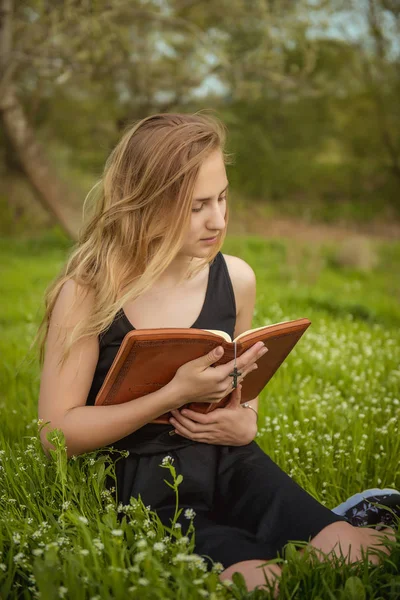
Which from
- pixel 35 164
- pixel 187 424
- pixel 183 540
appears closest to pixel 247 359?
pixel 187 424

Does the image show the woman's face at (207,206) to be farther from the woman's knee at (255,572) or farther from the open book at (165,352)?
the woman's knee at (255,572)

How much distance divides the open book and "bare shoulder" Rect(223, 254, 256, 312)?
15.6 inches

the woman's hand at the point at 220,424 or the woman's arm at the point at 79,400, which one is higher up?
the woman's arm at the point at 79,400

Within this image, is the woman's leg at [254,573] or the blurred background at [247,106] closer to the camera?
the woman's leg at [254,573]

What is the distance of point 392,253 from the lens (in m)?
11.4

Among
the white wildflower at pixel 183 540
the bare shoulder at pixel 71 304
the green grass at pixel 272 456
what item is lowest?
the green grass at pixel 272 456

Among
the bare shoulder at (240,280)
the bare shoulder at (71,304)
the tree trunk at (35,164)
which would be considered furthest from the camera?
the tree trunk at (35,164)

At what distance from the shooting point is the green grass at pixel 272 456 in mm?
2164

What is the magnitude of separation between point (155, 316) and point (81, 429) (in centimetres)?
56

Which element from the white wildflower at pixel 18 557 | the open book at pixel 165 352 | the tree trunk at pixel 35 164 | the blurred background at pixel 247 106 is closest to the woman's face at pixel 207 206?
the open book at pixel 165 352

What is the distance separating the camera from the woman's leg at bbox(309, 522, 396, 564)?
2.38 m

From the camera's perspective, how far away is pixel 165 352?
2.43m

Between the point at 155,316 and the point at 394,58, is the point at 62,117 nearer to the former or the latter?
the point at 394,58

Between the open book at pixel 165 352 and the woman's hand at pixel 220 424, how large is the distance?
4 cm
